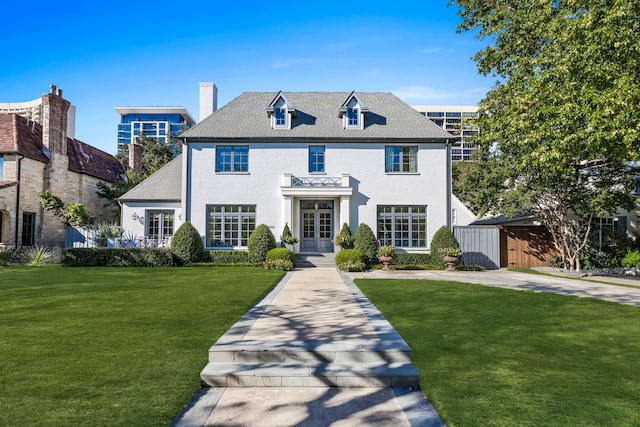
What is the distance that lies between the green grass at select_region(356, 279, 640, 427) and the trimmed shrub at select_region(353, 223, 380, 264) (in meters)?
9.84

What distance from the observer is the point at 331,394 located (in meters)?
4.63

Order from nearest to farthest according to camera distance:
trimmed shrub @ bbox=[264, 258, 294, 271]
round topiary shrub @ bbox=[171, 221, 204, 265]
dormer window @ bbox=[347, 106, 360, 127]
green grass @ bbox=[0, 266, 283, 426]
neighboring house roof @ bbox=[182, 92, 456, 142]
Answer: green grass @ bbox=[0, 266, 283, 426]
trimmed shrub @ bbox=[264, 258, 294, 271]
round topiary shrub @ bbox=[171, 221, 204, 265]
neighboring house roof @ bbox=[182, 92, 456, 142]
dormer window @ bbox=[347, 106, 360, 127]

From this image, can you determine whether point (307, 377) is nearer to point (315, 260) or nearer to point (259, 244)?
point (259, 244)

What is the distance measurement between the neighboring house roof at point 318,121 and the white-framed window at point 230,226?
4134mm

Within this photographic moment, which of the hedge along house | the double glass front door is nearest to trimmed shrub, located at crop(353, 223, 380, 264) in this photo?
the hedge along house

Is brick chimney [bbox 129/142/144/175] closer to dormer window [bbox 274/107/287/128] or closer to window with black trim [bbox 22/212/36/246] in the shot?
window with black trim [bbox 22/212/36/246]

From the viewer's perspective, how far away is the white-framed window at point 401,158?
874 inches

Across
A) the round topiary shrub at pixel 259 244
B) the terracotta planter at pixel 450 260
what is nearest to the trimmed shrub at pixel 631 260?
the terracotta planter at pixel 450 260

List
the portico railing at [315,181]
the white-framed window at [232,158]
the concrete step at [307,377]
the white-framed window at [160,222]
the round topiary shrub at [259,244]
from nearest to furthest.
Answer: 1. the concrete step at [307,377]
2. the round topiary shrub at [259,244]
3. the portico railing at [315,181]
4. the white-framed window at [232,158]
5. the white-framed window at [160,222]

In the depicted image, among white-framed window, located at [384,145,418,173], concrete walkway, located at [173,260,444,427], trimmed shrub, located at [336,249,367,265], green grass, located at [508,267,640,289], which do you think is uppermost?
white-framed window, located at [384,145,418,173]

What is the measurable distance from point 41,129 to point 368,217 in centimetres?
2323

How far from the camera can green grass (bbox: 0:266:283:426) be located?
3.85 m

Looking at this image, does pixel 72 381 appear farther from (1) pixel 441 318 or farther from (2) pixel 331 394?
(1) pixel 441 318

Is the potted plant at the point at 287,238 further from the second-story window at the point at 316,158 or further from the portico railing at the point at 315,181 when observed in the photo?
the second-story window at the point at 316,158
